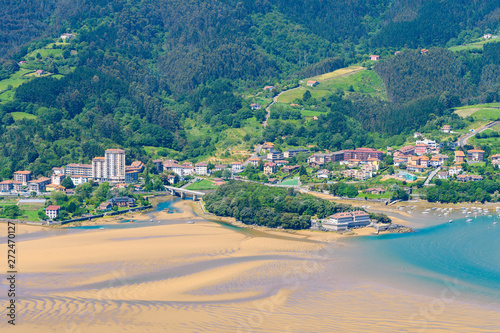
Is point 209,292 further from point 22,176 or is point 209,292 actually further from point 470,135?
point 470,135

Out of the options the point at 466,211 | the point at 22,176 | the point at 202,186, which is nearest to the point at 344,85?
the point at 202,186

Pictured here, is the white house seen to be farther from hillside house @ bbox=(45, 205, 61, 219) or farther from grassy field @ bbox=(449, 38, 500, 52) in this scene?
grassy field @ bbox=(449, 38, 500, 52)

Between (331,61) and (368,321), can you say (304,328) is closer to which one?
(368,321)

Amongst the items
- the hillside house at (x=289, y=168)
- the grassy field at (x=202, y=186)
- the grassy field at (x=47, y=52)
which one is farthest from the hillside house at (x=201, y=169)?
the grassy field at (x=47, y=52)

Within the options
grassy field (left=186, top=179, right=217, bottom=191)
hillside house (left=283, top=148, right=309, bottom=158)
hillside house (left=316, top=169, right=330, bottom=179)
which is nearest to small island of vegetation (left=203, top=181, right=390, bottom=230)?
grassy field (left=186, top=179, right=217, bottom=191)

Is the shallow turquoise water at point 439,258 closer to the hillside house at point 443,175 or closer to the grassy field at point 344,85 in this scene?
the hillside house at point 443,175

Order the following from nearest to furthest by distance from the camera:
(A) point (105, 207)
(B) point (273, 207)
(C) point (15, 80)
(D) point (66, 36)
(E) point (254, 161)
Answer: (B) point (273, 207)
(A) point (105, 207)
(E) point (254, 161)
(C) point (15, 80)
(D) point (66, 36)
